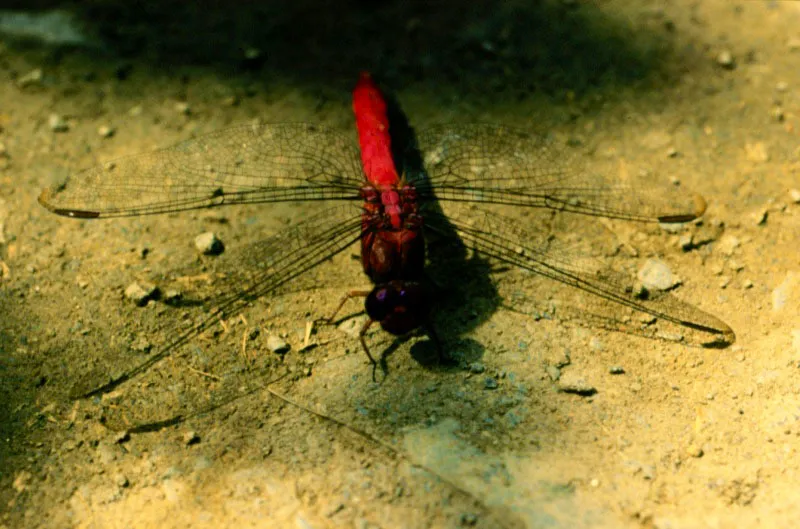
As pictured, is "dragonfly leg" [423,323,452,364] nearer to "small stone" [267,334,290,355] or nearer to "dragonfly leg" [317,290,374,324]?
"dragonfly leg" [317,290,374,324]

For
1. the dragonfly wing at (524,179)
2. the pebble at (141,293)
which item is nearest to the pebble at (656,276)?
the dragonfly wing at (524,179)

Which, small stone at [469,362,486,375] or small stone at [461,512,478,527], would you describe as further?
small stone at [469,362,486,375]

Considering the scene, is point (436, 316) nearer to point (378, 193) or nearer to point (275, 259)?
point (378, 193)

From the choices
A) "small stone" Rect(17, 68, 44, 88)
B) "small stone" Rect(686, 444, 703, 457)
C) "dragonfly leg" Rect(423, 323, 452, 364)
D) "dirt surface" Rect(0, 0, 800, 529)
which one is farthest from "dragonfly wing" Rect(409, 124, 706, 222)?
"small stone" Rect(17, 68, 44, 88)

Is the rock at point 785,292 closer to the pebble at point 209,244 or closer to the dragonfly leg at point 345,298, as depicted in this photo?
the dragonfly leg at point 345,298

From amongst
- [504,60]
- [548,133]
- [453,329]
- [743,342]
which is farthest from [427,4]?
[743,342]

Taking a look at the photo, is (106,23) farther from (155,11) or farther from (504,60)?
(504,60)

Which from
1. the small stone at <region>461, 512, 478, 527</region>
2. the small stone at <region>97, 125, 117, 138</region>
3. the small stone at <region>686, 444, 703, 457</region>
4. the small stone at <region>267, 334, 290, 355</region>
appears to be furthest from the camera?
the small stone at <region>97, 125, 117, 138</region>
